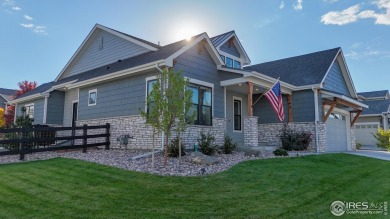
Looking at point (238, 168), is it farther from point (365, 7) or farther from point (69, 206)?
point (365, 7)

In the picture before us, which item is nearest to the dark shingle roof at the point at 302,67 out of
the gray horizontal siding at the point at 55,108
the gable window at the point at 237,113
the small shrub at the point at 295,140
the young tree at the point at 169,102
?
the small shrub at the point at 295,140

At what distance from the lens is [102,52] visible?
53.7ft

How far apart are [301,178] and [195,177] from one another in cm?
278

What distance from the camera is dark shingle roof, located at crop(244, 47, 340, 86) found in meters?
15.5

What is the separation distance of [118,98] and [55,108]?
656cm

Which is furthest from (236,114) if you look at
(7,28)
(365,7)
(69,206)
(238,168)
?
(7,28)

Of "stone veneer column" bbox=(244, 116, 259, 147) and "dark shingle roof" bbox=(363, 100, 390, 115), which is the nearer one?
"stone veneer column" bbox=(244, 116, 259, 147)

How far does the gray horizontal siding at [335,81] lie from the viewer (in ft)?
54.5

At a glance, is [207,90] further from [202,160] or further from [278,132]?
[278,132]

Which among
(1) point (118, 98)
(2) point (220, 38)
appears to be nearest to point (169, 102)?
(1) point (118, 98)

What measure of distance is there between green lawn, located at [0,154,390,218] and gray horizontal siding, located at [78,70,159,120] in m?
4.25

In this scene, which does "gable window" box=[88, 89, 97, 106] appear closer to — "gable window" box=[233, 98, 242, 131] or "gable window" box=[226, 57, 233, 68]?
"gable window" box=[233, 98, 242, 131]

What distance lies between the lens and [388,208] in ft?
16.8

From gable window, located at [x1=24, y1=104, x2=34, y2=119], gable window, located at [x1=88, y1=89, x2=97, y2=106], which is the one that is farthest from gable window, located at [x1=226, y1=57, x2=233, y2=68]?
gable window, located at [x1=24, y1=104, x2=34, y2=119]
